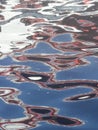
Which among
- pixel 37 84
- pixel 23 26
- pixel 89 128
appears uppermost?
pixel 23 26

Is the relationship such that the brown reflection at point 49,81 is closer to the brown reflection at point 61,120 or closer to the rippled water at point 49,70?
the rippled water at point 49,70

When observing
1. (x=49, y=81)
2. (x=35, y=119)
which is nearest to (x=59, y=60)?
(x=49, y=81)

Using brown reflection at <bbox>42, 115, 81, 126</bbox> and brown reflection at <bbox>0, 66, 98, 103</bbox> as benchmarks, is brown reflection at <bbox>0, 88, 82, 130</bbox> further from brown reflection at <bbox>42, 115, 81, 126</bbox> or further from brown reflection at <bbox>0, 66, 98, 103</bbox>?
brown reflection at <bbox>0, 66, 98, 103</bbox>

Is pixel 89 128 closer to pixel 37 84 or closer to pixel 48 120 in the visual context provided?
pixel 48 120

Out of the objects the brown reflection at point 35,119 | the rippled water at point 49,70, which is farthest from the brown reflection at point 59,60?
the brown reflection at point 35,119

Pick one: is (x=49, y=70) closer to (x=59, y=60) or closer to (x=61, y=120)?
(x=59, y=60)

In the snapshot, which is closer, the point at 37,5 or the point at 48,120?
the point at 48,120

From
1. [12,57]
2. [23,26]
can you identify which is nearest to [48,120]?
[12,57]

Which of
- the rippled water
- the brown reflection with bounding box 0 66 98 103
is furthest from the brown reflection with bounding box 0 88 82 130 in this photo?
the brown reflection with bounding box 0 66 98 103

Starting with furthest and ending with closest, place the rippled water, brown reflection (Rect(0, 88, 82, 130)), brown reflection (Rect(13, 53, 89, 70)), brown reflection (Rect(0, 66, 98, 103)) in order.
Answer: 1. brown reflection (Rect(13, 53, 89, 70))
2. brown reflection (Rect(0, 66, 98, 103))
3. the rippled water
4. brown reflection (Rect(0, 88, 82, 130))
